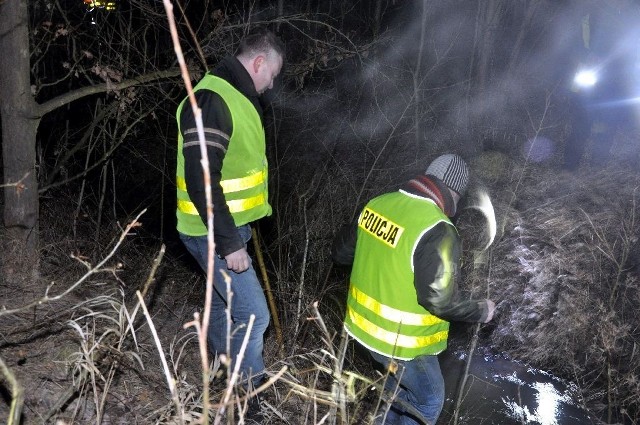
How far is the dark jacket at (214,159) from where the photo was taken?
103 inches

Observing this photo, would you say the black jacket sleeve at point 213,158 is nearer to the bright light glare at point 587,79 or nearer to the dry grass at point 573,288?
the dry grass at point 573,288

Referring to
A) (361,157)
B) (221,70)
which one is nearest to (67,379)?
(221,70)

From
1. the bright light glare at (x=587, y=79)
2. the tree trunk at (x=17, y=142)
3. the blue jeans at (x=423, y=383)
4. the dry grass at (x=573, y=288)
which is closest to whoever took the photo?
the blue jeans at (x=423, y=383)

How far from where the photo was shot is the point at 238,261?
272 cm

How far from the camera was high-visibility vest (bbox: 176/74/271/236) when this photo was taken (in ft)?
9.06

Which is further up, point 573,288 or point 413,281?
point 413,281

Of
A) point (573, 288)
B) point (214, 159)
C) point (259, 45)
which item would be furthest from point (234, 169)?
point (573, 288)

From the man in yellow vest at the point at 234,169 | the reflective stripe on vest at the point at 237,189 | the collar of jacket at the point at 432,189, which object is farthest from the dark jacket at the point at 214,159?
the collar of jacket at the point at 432,189

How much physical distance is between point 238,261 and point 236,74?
982 millimetres

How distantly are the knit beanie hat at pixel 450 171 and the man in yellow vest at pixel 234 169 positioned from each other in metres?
0.95

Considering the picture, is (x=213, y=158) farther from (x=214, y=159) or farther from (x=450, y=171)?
(x=450, y=171)

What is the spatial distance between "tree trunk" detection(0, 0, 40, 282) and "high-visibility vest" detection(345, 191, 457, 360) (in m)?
2.59

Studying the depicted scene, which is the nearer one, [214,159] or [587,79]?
[214,159]

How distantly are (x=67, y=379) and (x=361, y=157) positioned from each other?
801cm
